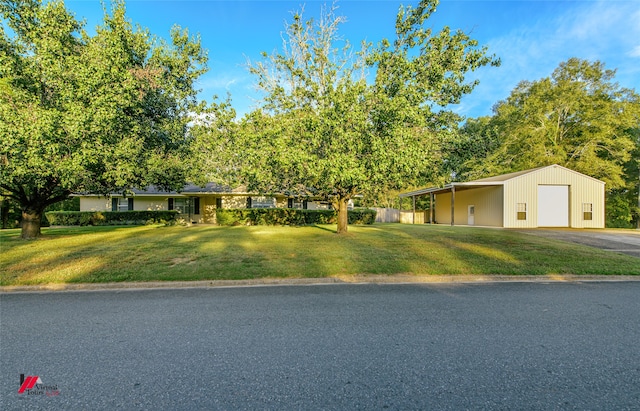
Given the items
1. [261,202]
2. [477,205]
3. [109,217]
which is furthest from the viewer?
[261,202]

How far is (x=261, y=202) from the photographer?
25094 millimetres

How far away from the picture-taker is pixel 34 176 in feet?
36.0

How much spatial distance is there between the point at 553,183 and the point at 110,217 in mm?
31259

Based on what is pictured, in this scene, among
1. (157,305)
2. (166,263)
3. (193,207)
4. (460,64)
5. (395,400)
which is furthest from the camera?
(193,207)

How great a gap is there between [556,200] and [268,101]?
19721 millimetres

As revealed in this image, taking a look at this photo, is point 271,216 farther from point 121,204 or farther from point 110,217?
point 121,204

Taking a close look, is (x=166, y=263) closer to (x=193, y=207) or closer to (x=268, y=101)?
(x=268, y=101)

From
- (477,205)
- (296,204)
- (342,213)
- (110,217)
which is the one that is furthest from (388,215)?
(110,217)

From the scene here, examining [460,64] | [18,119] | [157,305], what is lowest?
[157,305]

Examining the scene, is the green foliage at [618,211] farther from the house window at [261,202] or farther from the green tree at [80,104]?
the green tree at [80,104]

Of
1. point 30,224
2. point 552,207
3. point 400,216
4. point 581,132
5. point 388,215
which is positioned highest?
point 581,132

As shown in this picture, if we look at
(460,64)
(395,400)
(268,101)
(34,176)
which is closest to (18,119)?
(34,176)

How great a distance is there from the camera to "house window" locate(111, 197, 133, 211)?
82.2ft

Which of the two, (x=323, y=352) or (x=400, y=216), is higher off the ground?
(x=400, y=216)
